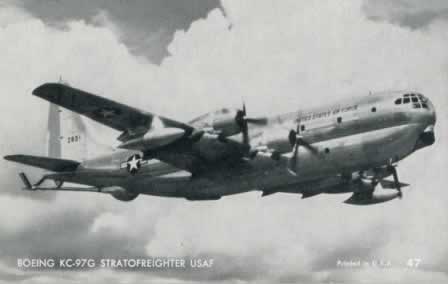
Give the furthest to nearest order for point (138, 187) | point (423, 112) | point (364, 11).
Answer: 1. point (138, 187)
2. point (364, 11)
3. point (423, 112)

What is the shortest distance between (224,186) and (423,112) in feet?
19.3

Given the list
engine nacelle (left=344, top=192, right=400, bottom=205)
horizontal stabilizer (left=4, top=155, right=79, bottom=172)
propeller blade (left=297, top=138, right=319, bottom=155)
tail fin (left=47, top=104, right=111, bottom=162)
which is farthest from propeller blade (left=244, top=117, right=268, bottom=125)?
horizontal stabilizer (left=4, top=155, right=79, bottom=172)

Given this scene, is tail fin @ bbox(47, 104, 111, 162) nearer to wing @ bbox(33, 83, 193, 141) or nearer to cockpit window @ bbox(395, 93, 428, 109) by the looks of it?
wing @ bbox(33, 83, 193, 141)

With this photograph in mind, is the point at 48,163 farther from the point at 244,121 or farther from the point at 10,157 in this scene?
the point at 244,121

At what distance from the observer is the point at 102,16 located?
16859 millimetres

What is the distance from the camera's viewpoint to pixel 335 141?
1567 cm

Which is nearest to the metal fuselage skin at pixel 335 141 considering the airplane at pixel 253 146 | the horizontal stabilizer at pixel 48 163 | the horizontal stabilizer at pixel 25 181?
the airplane at pixel 253 146

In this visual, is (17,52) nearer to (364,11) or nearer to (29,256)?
(29,256)

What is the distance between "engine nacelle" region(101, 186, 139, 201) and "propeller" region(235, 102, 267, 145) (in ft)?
14.2

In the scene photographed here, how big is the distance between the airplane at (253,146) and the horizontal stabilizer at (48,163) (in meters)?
0.04

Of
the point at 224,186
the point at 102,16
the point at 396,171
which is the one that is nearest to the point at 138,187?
the point at 224,186

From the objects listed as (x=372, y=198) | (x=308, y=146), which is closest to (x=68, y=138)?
(x=308, y=146)

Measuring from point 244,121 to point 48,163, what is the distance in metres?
6.33

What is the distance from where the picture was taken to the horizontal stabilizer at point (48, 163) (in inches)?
654
